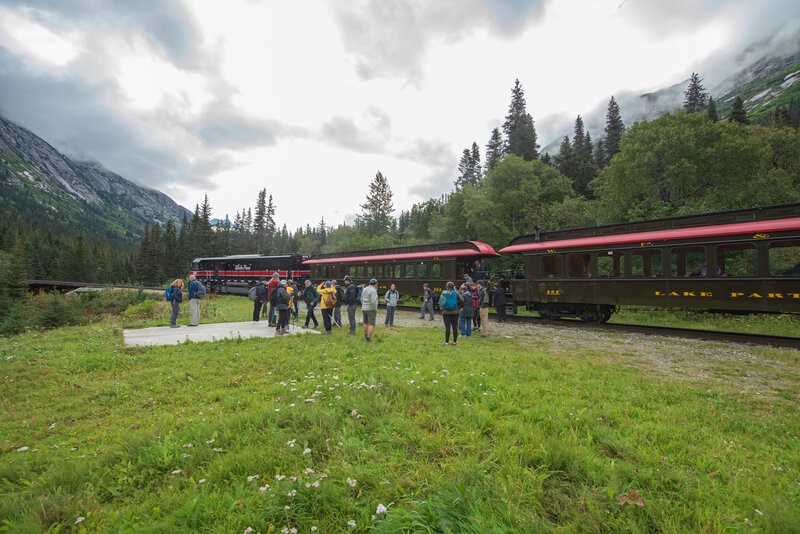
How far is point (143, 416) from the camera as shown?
5383 mm

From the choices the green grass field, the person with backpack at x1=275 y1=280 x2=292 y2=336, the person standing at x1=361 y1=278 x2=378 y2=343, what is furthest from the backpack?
the person with backpack at x1=275 y1=280 x2=292 y2=336

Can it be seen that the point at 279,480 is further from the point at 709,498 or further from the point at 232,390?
the point at 709,498

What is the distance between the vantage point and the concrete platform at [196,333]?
1115 centimetres

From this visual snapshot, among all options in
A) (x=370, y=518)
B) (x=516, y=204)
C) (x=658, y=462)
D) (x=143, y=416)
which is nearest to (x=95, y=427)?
(x=143, y=416)

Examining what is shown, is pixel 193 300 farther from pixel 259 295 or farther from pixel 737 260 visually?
pixel 737 260

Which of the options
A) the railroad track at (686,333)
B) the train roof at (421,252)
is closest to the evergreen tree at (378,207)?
the train roof at (421,252)

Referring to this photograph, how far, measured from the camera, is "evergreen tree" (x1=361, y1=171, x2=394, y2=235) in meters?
70.1

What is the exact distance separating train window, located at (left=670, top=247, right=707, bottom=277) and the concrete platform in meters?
13.4

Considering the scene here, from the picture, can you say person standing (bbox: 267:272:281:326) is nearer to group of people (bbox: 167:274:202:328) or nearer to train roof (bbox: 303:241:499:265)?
group of people (bbox: 167:274:202:328)

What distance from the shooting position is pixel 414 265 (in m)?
23.4

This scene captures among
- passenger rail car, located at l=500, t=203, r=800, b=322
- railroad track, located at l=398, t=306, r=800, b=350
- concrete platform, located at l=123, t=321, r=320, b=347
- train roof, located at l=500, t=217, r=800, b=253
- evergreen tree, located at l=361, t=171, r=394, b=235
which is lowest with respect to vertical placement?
railroad track, located at l=398, t=306, r=800, b=350

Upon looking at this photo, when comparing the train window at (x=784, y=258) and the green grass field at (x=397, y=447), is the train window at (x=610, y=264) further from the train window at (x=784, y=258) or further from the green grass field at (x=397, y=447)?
the green grass field at (x=397, y=447)

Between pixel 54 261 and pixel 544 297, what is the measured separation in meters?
112

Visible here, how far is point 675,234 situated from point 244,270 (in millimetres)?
35579
